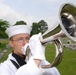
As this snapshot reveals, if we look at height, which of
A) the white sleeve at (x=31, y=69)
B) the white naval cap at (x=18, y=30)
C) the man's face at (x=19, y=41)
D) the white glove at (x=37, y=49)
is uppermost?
the white naval cap at (x=18, y=30)

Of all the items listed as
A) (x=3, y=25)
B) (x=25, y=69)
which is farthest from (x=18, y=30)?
(x=3, y=25)

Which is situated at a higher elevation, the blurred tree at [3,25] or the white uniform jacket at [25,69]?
the blurred tree at [3,25]

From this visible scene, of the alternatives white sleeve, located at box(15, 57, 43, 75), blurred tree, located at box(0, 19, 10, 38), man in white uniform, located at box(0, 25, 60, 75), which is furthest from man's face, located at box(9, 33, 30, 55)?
blurred tree, located at box(0, 19, 10, 38)

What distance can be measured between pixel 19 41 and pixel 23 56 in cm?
27

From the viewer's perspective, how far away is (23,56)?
12.8ft

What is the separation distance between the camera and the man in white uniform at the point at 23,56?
9.90 feet

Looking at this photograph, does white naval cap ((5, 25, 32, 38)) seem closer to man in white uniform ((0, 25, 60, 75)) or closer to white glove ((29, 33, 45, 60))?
man in white uniform ((0, 25, 60, 75))

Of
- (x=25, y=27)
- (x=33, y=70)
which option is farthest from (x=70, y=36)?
(x=25, y=27)

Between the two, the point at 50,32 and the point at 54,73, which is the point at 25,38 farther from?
the point at 50,32

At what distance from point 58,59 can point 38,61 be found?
0.29 m

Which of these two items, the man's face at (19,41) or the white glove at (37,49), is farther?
the man's face at (19,41)

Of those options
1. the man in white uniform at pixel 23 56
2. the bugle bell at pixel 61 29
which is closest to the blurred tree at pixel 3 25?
the man in white uniform at pixel 23 56

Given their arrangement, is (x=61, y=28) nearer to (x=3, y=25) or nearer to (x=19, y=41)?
(x=19, y=41)

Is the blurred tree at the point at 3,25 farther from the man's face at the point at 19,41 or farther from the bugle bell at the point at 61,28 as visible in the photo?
the bugle bell at the point at 61,28
